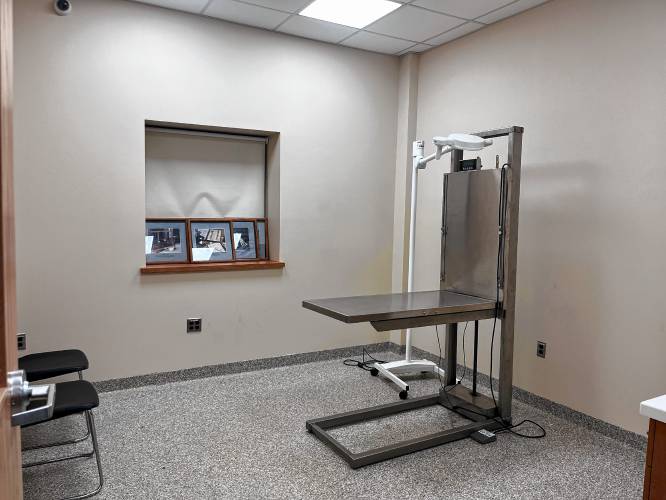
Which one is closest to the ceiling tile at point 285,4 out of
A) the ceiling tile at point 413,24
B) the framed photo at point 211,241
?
the ceiling tile at point 413,24

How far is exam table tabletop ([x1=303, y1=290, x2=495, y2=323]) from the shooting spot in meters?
2.45

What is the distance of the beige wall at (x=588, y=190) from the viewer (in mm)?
2689

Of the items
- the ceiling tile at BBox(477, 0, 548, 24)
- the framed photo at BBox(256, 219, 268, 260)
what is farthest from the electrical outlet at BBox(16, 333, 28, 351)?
the ceiling tile at BBox(477, 0, 548, 24)

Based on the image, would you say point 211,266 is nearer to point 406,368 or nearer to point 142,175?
point 142,175

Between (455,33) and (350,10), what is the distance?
2.89ft

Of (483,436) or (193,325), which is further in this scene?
(193,325)

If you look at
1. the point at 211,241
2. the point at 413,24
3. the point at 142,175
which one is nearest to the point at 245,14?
the point at 413,24

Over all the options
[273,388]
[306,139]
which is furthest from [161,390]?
[306,139]

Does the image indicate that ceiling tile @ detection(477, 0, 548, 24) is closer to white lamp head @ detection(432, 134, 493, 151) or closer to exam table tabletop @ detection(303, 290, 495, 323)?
white lamp head @ detection(432, 134, 493, 151)

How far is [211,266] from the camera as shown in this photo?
371 centimetres

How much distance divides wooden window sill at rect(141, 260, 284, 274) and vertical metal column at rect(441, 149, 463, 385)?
140cm

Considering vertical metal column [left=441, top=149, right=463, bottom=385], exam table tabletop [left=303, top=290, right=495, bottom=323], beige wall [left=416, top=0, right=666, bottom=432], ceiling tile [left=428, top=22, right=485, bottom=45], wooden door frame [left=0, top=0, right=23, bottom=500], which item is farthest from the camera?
ceiling tile [left=428, top=22, right=485, bottom=45]

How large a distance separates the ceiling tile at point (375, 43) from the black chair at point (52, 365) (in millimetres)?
2989

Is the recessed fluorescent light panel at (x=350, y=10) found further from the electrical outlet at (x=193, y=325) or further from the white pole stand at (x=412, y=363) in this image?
the electrical outlet at (x=193, y=325)
